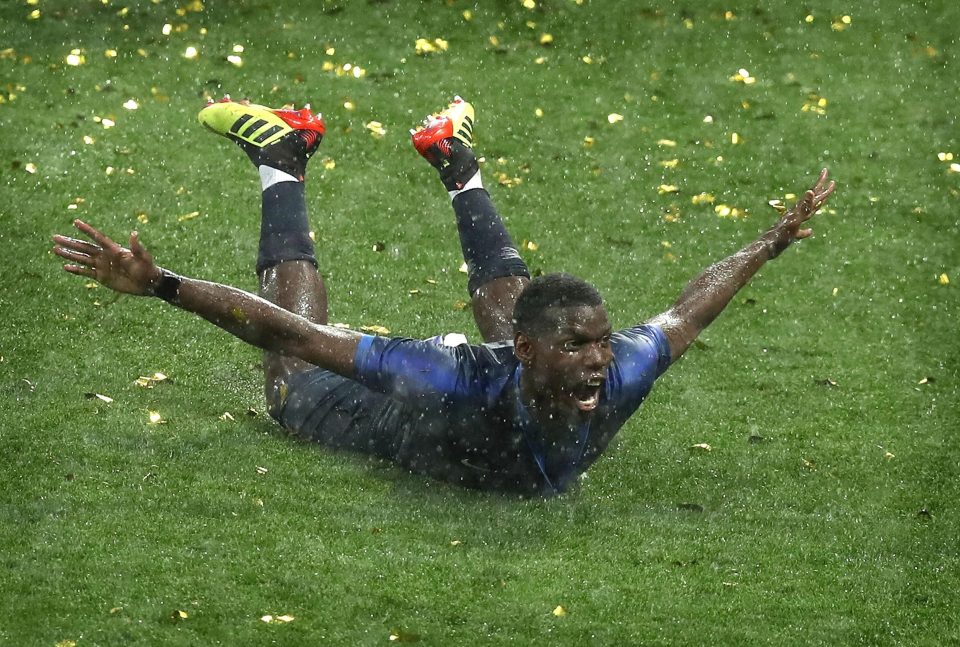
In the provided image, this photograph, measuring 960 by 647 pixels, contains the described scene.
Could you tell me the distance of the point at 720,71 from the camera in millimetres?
13836

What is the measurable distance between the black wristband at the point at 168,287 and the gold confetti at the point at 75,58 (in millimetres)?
7523

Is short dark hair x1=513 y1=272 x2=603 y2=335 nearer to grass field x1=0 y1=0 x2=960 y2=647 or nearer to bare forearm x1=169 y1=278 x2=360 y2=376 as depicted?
bare forearm x1=169 y1=278 x2=360 y2=376

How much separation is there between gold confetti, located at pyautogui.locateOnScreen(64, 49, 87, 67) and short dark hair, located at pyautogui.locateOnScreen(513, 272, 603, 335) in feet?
25.6

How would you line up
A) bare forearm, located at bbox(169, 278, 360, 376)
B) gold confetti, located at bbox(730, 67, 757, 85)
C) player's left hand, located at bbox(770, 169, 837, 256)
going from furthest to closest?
gold confetti, located at bbox(730, 67, 757, 85), player's left hand, located at bbox(770, 169, 837, 256), bare forearm, located at bbox(169, 278, 360, 376)

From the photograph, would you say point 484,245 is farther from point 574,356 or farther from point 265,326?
point 265,326

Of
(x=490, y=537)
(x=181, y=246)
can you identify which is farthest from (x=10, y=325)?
(x=490, y=537)

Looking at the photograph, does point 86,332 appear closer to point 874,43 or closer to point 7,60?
point 7,60

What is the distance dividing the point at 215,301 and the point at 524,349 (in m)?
1.37

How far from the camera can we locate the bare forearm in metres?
6.39

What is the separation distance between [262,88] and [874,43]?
5840 millimetres

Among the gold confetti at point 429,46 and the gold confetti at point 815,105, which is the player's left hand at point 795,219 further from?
the gold confetti at point 429,46

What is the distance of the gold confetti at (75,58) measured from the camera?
13.3m

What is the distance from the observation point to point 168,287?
6.35 m

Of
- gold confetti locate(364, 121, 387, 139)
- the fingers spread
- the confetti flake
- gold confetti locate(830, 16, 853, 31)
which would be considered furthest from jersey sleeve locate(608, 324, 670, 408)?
gold confetti locate(830, 16, 853, 31)
